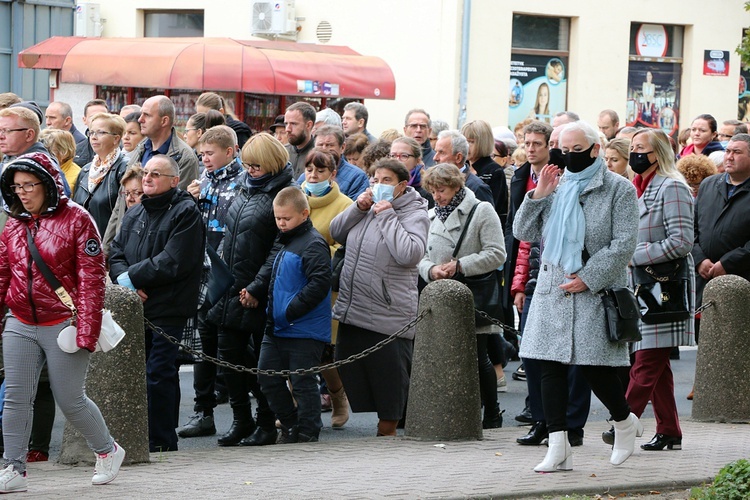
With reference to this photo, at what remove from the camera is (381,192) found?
934cm

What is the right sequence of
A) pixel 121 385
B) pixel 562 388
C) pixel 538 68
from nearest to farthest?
pixel 562 388
pixel 121 385
pixel 538 68

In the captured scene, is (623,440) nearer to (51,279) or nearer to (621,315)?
(621,315)

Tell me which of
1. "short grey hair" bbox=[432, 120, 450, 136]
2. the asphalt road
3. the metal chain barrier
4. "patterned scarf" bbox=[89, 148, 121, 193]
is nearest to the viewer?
the metal chain barrier

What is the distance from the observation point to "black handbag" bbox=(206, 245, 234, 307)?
9.15 m

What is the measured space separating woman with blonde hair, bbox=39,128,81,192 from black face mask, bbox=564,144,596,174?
474cm

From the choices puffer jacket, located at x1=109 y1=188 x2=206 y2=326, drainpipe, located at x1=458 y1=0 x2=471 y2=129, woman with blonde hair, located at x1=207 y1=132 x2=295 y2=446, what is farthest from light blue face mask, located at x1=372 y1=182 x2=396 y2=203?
drainpipe, located at x1=458 y1=0 x2=471 y2=129

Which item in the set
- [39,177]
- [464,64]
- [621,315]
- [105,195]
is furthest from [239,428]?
[464,64]

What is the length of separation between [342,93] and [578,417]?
1636 centimetres

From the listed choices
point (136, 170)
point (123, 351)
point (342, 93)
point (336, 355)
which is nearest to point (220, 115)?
point (136, 170)

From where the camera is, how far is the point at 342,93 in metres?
24.8

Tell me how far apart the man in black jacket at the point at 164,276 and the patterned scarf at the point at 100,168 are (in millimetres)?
1708

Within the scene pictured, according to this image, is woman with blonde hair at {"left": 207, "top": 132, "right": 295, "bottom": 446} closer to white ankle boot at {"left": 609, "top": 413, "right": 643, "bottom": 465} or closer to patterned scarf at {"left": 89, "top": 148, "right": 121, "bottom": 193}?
patterned scarf at {"left": 89, "top": 148, "right": 121, "bottom": 193}

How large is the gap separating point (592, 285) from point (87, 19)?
72.7ft

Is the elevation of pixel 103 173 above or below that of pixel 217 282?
above
